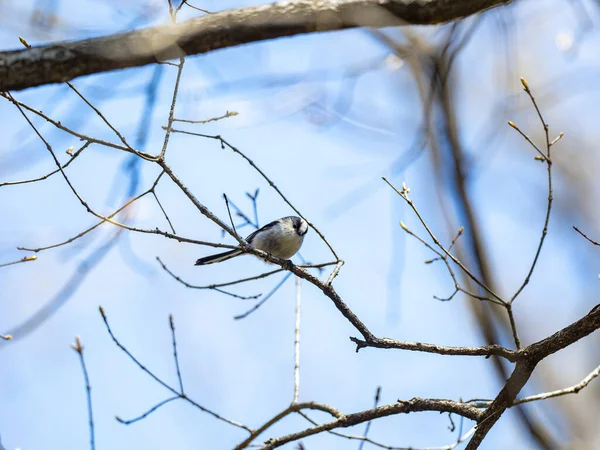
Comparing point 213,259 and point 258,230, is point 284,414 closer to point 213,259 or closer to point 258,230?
point 213,259

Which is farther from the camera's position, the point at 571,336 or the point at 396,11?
the point at 571,336

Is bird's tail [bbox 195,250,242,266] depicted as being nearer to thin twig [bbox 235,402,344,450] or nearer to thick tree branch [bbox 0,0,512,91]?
thin twig [bbox 235,402,344,450]

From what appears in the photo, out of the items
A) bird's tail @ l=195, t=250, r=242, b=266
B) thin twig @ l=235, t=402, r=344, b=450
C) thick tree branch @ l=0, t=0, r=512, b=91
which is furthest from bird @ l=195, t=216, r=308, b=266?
thick tree branch @ l=0, t=0, r=512, b=91

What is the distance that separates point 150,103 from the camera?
8.77 feet

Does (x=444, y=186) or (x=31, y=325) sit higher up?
(x=444, y=186)

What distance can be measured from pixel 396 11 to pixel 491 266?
10.7 ft

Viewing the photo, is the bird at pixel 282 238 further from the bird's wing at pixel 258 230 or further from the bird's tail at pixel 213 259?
the bird's tail at pixel 213 259

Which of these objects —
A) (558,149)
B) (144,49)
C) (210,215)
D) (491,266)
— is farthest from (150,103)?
(558,149)

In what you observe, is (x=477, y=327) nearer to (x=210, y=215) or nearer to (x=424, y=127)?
(x=424, y=127)

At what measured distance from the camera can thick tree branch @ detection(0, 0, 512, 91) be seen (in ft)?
5.54

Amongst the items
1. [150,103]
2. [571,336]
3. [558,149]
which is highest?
[558,149]

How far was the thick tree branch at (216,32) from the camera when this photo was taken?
1689mm

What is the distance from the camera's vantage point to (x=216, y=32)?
169cm

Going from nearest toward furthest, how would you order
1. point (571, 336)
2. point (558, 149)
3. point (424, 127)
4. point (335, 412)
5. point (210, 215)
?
point (571, 336) < point (210, 215) < point (335, 412) < point (424, 127) < point (558, 149)
